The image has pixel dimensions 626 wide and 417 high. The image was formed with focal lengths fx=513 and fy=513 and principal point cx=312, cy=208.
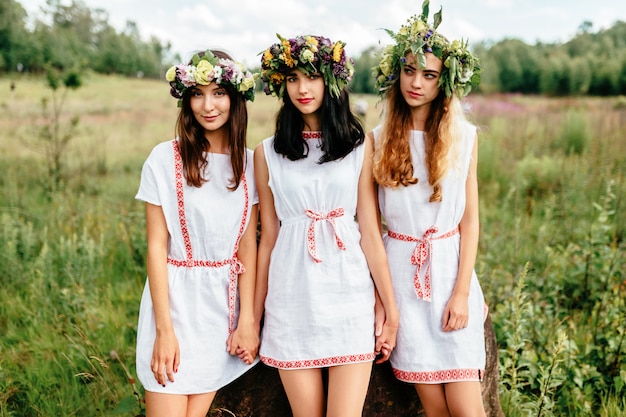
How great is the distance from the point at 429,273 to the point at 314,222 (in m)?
0.62

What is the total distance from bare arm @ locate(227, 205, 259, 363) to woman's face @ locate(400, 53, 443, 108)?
1036 mm

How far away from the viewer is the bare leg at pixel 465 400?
2338 mm

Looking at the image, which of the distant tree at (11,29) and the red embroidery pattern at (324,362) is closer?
the red embroidery pattern at (324,362)

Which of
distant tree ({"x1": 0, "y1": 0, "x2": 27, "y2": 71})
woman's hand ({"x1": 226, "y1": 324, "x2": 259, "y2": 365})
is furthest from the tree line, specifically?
woman's hand ({"x1": 226, "y1": 324, "x2": 259, "y2": 365})

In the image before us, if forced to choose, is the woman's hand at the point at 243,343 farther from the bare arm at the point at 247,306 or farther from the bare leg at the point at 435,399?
the bare leg at the point at 435,399

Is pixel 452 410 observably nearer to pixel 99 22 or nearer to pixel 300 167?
pixel 300 167

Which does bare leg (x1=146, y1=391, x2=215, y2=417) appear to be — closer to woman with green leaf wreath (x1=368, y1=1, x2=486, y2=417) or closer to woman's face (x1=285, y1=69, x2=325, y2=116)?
woman with green leaf wreath (x1=368, y1=1, x2=486, y2=417)

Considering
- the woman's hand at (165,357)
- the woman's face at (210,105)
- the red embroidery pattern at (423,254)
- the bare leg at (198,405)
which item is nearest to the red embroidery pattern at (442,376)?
the red embroidery pattern at (423,254)

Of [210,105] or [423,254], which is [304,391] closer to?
[423,254]

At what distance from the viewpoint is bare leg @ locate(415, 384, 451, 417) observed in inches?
95.7

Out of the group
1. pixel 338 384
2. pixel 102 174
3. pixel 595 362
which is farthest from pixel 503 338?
pixel 102 174

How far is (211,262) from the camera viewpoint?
254cm

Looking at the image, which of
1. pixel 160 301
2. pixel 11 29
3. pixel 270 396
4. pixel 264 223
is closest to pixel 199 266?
pixel 160 301

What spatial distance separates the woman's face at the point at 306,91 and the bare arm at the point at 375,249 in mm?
344
